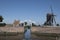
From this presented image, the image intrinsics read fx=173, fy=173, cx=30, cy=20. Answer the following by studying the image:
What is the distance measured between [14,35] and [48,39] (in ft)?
10.3

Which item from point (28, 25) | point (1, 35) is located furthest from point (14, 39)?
point (28, 25)

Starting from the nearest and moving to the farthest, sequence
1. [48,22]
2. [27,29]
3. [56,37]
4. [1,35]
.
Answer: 1. [27,29]
2. [56,37]
3. [1,35]
4. [48,22]

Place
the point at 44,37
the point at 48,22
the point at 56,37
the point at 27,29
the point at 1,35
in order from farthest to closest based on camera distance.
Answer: the point at 48,22 < the point at 1,35 < the point at 44,37 < the point at 56,37 < the point at 27,29

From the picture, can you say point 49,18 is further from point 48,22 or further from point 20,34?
point 20,34

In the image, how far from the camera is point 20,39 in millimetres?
13266

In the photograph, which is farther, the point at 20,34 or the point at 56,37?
the point at 20,34

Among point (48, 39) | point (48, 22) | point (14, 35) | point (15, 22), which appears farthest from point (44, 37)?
point (48, 22)

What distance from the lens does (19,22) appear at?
32344 mm

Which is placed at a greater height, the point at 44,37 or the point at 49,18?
the point at 49,18

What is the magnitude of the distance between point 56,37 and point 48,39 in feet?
2.50

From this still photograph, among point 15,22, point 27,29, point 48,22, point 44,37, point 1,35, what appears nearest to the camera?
point 27,29

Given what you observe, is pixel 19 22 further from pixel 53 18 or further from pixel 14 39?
pixel 14 39

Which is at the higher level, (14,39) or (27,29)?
(27,29)

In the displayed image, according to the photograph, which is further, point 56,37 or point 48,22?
point 48,22
